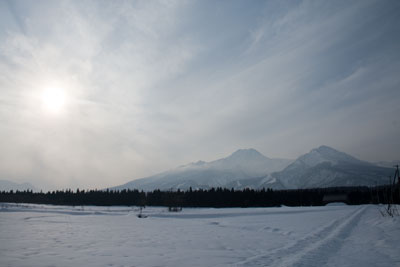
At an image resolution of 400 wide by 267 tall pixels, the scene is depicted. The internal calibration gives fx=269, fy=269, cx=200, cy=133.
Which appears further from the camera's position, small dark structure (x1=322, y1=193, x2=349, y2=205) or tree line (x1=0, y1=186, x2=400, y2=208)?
small dark structure (x1=322, y1=193, x2=349, y2=205)

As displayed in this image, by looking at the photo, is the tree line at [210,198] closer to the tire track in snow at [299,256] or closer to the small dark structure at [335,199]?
the small dark structure at [335,199]

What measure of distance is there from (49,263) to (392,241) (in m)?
17.6

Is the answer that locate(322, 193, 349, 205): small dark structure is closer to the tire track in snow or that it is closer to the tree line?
the tree line

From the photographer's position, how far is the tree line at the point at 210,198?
10919 cm

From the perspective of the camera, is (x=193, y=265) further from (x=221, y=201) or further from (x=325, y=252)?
(x=221, y=201)

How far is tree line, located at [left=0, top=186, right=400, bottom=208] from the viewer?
10919 centimetres

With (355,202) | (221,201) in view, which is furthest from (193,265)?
(355,202)

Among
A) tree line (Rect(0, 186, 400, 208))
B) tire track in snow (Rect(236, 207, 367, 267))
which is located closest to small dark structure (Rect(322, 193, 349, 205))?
tree line (Rect(0, 186, 400, 208))

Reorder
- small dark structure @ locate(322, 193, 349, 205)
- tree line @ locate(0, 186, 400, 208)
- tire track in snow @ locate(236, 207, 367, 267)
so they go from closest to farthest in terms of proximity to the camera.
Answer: tire track in snow @ locate(236, 207, 367, 267), tree line @ locate(0, 186, 400, 208), small dark structure @ locate(322, 193, 349, 205)

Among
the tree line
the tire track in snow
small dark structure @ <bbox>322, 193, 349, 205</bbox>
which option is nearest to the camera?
the tire track in snow

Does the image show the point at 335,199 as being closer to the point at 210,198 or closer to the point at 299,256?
the point at 210,198

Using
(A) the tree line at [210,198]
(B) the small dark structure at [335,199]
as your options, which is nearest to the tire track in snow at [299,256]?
(A) the tree line at [210,198]

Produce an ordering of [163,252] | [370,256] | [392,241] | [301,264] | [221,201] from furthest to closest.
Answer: [221,201], [392,241], [163,252], [370,256], [301,264]

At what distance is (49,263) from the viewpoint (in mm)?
10148
